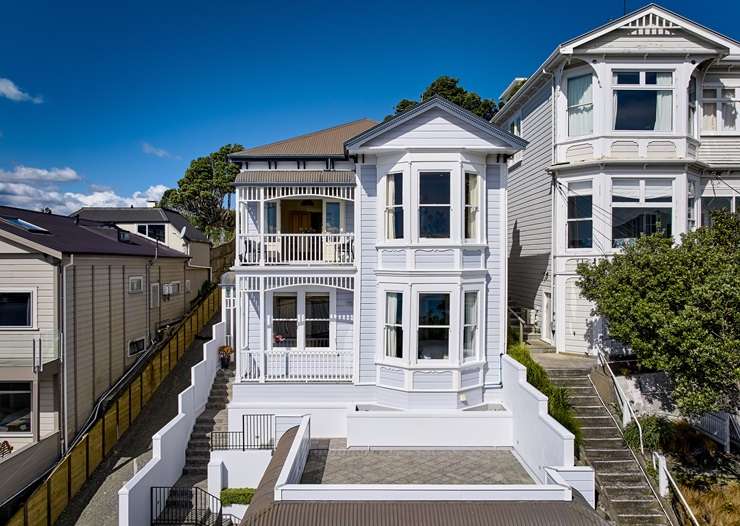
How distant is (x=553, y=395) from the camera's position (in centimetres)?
1103

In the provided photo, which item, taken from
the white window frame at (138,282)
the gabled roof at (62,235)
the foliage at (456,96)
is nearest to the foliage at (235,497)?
the gabled roof at (62,235)

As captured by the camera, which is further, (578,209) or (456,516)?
(578,209)

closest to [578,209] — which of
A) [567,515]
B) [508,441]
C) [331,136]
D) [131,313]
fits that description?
[508,441]

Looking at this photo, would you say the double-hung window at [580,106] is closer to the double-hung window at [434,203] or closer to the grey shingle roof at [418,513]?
the double-hung window at [434,203]

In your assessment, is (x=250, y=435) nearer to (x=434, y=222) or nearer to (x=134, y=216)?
(x=434, y=222)

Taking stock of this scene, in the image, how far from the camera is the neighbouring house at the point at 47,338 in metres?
12.2

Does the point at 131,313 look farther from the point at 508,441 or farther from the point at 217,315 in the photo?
the point at 508,441

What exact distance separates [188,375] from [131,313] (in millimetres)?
3164

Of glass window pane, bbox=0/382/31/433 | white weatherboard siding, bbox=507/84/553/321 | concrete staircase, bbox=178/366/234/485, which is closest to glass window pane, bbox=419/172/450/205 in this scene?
white weatherboard siding, bbox=507/84/553/321

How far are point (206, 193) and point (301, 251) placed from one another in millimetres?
33289

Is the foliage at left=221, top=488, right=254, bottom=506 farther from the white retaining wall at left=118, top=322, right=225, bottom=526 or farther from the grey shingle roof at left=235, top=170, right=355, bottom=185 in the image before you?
the grey shingle roof at left=235, top=170, right=355, bottom=185

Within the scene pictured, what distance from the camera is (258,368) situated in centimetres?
1322

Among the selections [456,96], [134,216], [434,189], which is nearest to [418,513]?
[434,189]

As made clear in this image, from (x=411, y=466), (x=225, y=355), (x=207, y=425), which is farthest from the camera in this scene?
(x=225, y=355)
